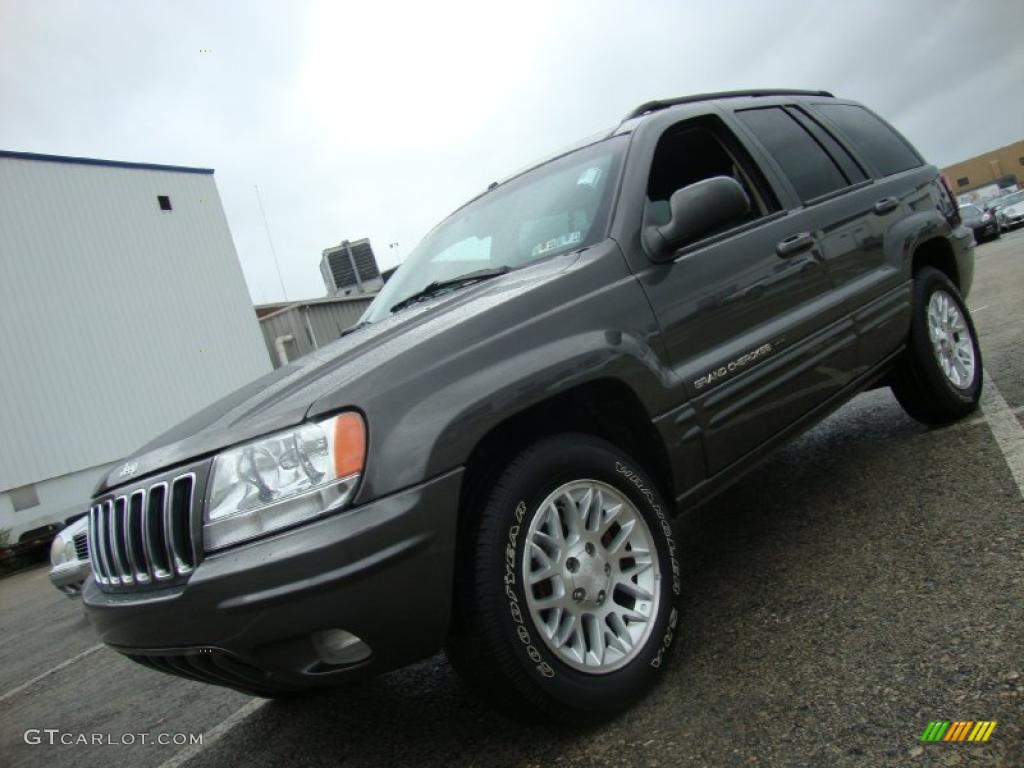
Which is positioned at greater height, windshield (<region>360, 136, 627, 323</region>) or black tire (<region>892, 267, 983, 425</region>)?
windshield (<region>360, 136, 627, 323</region>)

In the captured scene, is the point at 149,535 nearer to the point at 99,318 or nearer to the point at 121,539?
the point at 121,539

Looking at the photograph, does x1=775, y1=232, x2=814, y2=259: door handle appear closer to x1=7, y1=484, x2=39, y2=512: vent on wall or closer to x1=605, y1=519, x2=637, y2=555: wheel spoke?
x1=605, y1=519, x2=637, y2=555: wheel spoke

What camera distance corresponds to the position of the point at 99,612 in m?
2.19

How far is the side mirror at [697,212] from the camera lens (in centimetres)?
254

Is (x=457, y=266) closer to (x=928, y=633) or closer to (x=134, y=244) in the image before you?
(x=928, y=633)

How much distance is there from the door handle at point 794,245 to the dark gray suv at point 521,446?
0.04 ft

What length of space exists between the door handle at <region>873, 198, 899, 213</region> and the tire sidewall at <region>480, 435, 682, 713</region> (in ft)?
7.47

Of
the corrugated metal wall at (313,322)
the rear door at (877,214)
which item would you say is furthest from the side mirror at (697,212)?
the corrugated metal wall at (313,322)

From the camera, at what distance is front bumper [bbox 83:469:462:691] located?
1.76 m

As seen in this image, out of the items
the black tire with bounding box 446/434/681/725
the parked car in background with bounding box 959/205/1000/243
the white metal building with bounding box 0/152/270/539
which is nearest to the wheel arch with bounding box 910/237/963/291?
the black tire with bounding box 446/434/681/725

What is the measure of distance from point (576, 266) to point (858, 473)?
2.16m

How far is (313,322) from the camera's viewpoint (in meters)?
22.5

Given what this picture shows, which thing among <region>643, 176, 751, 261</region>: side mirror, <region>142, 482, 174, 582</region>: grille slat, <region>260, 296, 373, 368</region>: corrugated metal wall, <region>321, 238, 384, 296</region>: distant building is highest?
<region>321, 238, 384, 296</region>: distant building

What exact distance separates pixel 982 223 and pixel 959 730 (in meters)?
26.5
